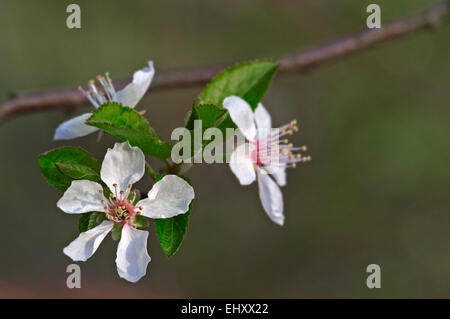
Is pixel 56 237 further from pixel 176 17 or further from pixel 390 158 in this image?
pixel 390 158

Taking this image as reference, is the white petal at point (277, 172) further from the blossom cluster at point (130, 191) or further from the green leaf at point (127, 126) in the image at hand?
the green leaf at point (127, 126)

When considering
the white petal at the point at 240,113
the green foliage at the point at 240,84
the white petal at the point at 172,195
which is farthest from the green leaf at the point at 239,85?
the white petal at the point at 172,195

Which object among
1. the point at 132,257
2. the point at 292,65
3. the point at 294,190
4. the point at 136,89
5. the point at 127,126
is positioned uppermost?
the point at 294,190

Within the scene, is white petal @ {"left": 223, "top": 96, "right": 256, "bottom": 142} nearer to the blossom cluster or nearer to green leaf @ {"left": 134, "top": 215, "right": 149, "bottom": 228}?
the blossom cluster

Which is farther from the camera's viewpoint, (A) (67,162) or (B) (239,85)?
(B) (239,85)

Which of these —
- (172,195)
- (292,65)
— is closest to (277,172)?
(172,195)

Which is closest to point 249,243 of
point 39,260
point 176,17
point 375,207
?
point 375,207

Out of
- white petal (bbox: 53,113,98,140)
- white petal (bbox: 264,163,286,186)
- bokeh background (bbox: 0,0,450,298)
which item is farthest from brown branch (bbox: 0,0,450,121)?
bokeh background (bbox: 0,0,450,298)

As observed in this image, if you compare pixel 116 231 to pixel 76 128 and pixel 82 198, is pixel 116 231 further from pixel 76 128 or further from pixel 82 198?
pixel 76 128
